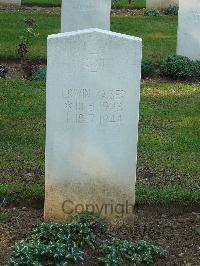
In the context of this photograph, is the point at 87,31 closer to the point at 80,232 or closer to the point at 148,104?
the point at 80,232

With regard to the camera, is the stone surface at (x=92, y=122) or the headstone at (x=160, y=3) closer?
the stone surface at (x=92, y=122)

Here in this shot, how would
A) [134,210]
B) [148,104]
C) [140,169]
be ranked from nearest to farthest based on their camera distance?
[134,210]
[140,169]
[148,104]

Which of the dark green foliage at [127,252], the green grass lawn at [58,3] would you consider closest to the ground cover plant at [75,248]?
the dark green foliage at [127,252]

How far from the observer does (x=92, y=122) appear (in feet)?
19.4

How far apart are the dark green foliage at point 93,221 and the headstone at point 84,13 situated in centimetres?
709

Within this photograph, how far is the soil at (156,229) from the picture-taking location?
18.4 feet

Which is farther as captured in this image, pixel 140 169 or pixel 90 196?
pixel 140 169

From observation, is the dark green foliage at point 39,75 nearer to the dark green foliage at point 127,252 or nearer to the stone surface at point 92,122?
the stone surface at point 92,122

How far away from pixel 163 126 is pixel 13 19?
8.81m

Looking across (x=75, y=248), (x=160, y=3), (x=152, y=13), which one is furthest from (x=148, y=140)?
(x=160, y=3)

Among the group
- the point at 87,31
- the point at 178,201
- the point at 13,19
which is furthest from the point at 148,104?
the point at 13,19

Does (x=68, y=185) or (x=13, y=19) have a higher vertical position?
(x=13, y=19)

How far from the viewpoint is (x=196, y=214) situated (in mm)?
6168

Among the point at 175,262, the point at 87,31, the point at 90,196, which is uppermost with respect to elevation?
the point at 87,31
